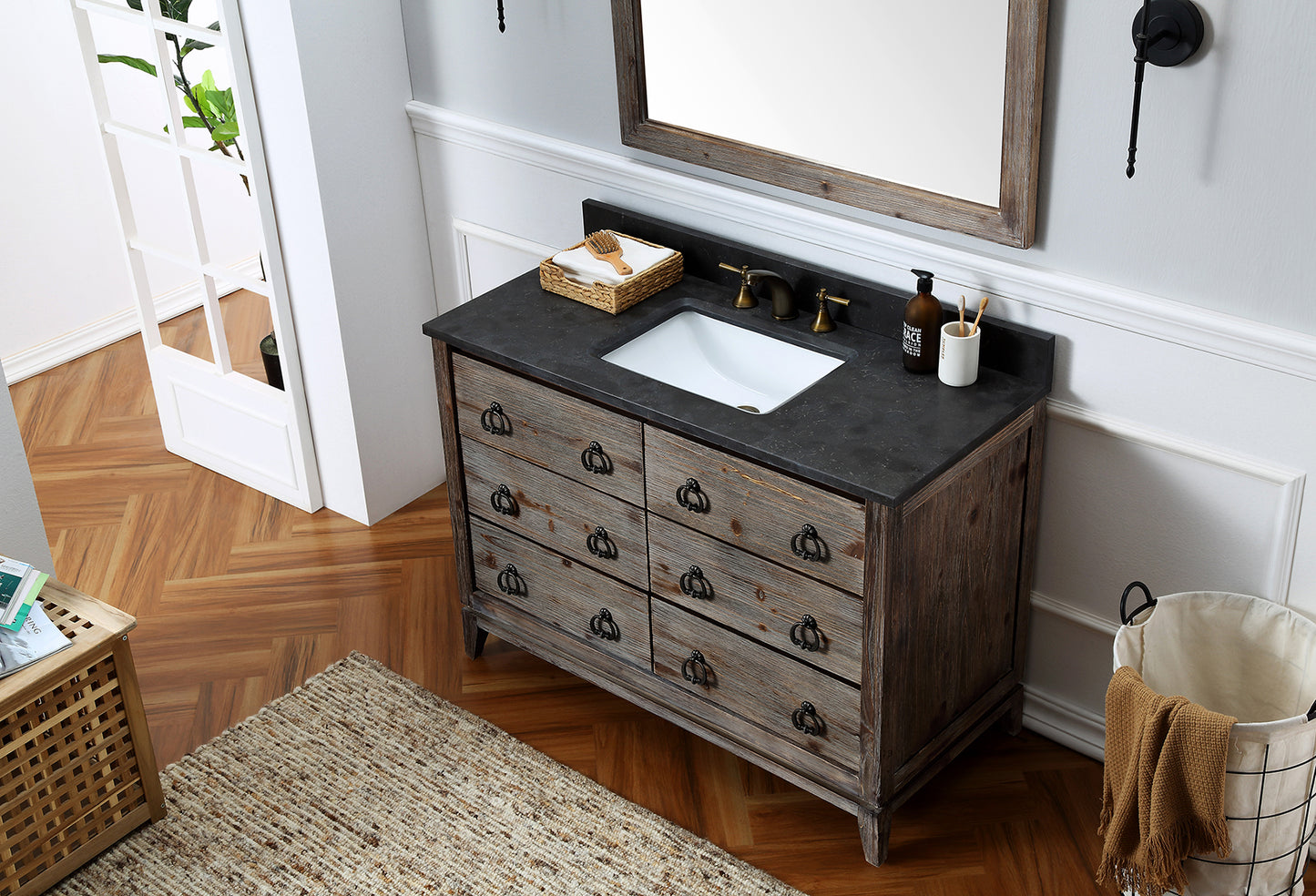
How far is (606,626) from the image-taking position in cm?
278

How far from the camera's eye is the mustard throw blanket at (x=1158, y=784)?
2.11 meters

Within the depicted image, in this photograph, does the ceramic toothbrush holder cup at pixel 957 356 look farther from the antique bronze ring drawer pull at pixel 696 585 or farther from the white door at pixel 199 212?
the white door at pixel 199 212

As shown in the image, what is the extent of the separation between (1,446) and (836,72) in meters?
1.86

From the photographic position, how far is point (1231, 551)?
2.42m

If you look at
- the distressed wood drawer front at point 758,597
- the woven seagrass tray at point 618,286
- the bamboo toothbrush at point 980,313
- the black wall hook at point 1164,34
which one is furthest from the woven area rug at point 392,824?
the black wall hook at point 1164,34

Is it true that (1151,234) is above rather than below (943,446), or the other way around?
above

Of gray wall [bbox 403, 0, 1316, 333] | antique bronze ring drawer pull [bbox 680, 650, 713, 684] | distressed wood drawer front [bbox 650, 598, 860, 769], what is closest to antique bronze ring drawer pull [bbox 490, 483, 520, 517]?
distressed wood drawer front [bbox 650, 598, 860, 769]

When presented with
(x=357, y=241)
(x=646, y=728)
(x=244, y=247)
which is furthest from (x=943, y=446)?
(x=244, y=247)

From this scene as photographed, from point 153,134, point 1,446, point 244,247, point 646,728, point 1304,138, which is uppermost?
point 1304,138

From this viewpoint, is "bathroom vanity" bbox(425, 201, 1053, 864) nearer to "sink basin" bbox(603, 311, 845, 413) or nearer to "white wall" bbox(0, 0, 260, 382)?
"sink basin" bbox(603, 311, 845, 413)

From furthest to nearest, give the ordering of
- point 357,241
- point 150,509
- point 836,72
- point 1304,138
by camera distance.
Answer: point 150,509 → point 357,241 → point 836,72 → point 1304,138

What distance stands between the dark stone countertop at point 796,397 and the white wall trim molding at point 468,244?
379mm

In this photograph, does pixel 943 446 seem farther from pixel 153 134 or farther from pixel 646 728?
pixel 153 134

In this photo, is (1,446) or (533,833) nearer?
(533,833)
